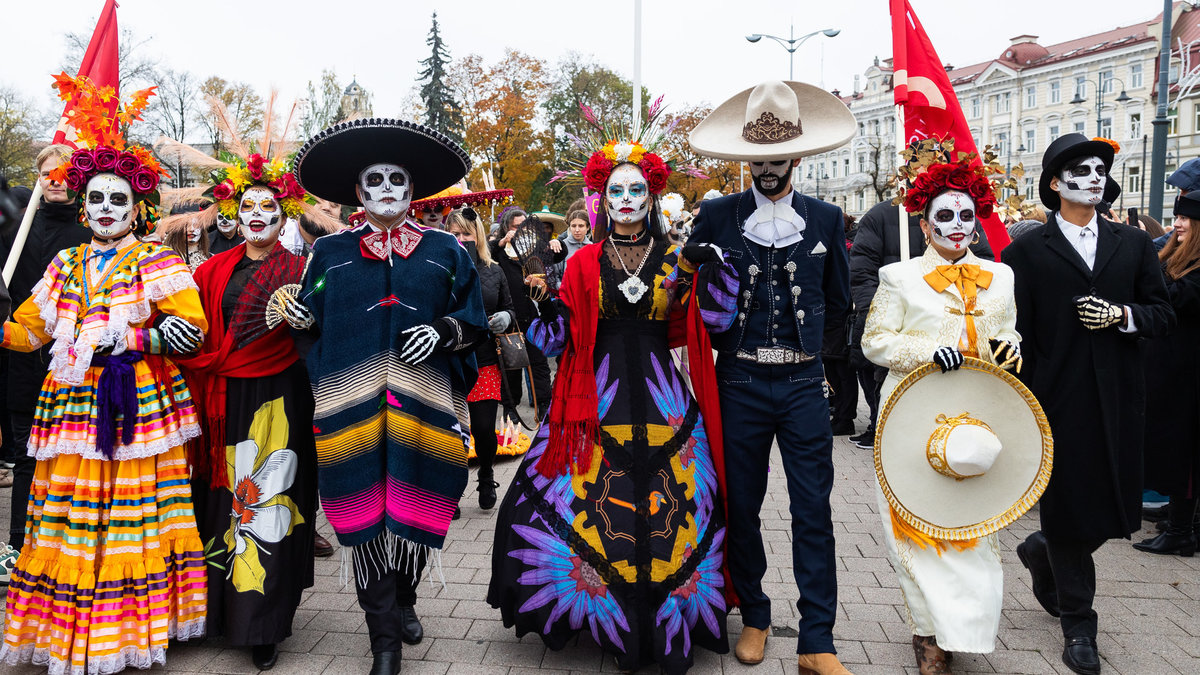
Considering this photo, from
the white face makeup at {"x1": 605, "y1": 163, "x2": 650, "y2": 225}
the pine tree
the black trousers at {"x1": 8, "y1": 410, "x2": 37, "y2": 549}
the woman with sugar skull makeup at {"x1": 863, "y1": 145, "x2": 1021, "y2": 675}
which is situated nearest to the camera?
the woman with sugar skull makeup at {"x1": 863, "y1": 145, "x2": 1021, "y2": 675}

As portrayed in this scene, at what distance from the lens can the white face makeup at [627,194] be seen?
3902 mm

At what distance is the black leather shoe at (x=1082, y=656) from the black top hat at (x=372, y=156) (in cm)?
344

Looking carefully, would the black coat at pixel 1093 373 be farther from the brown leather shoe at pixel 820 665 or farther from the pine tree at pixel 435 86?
the pine tree at pixel 435 86

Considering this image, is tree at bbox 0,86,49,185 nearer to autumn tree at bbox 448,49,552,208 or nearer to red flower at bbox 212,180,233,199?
autumn tree at bbox 448,49,552,208

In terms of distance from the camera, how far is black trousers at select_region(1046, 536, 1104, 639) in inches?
151

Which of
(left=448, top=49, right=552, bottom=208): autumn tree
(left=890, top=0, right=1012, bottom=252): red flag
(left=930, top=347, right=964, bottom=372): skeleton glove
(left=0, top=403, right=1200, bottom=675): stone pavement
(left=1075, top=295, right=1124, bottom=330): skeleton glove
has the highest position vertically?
(left=448, top=49, right=552, bottom=208): autumn tree

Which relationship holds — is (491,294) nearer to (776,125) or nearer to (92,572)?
(776,125)

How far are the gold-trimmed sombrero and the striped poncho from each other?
74.4 inches

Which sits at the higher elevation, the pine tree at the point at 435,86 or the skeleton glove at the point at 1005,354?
the pine tree at the point at 435,86

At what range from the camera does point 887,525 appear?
3926 mm

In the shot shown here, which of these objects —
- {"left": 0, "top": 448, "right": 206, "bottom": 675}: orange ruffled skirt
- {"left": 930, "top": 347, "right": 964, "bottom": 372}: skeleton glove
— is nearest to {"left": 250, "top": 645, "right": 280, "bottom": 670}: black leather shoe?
{"left": 0, "top": 448, "right": 206, "bottom": 675}: orange ruffled skirt

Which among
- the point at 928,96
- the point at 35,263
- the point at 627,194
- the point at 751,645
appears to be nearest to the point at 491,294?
the point at 627,194

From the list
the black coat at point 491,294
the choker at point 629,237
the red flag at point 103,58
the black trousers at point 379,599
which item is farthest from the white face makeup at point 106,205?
the black coat at point 491,294

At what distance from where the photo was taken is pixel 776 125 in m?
3.92
